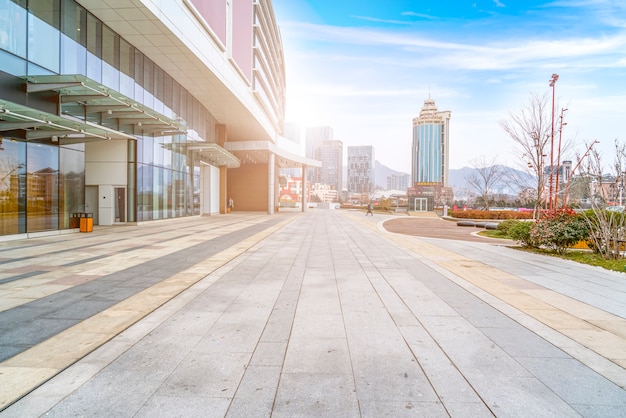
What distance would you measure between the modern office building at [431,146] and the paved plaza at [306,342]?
385 ft

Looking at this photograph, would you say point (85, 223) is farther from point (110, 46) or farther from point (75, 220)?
point (110, 46)

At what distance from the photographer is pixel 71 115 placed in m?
14.7

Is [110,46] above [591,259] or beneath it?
above

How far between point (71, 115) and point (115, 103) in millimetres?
1972

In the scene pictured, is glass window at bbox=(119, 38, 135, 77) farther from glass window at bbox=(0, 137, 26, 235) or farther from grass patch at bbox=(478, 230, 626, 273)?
grass patch at bbox=(478, 230, 626, 273)

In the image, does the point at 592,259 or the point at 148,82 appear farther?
the point at 148,82

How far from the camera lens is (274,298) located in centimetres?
575

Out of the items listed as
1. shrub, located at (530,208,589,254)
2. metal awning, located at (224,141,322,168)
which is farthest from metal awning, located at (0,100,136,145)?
metal awning, located at (224,141,322,168)

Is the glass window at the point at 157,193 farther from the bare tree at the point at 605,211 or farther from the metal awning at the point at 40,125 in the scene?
the bare tree at the point at 605,211

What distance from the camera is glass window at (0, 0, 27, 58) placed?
1142 centimetres

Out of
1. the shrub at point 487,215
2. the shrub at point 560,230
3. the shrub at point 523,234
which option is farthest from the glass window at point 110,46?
the shrub at point 487,215

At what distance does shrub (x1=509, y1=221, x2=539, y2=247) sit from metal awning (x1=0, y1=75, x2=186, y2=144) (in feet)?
55.6

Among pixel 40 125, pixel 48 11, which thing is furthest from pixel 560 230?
pixel 48 11

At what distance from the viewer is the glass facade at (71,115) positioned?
39.6 ft
